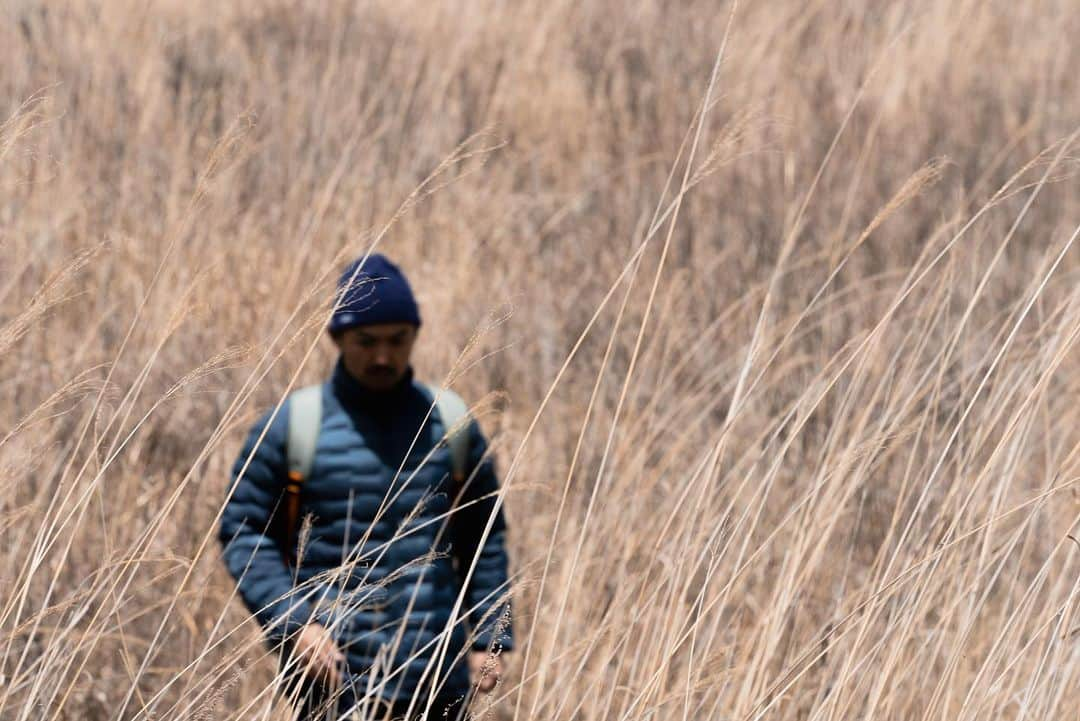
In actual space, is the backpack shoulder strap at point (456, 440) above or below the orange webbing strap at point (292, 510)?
above

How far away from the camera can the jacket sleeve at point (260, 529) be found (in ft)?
7.38

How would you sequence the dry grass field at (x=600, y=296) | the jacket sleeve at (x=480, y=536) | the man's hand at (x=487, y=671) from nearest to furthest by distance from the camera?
the man's hand at (x=487, y=671) → the dry grass field at (x=600, y=296) → the jacket sleeve at (x=480, y=536)

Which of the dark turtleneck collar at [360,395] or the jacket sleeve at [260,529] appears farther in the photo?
the dark turtleneck collar at [360,395]

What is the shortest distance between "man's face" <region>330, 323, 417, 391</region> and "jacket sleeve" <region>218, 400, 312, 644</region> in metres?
0.15

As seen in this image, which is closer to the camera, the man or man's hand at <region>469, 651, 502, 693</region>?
man's hand at <region>469, 651, 502, 693</region>

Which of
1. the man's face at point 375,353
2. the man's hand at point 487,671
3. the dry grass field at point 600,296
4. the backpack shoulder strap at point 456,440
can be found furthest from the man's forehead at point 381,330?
the man's hand at point 487,671

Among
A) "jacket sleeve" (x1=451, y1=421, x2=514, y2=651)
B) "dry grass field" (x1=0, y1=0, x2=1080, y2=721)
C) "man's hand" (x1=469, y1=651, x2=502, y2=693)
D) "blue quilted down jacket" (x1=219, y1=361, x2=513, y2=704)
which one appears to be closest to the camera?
"man's hand" (x1=469, y1=651, x2=502, y2=693)

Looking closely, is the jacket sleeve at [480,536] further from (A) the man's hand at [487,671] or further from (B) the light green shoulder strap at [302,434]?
(B) the light green shoulder strap at [302,434]

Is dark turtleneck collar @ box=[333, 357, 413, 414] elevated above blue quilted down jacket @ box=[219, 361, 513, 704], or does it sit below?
above

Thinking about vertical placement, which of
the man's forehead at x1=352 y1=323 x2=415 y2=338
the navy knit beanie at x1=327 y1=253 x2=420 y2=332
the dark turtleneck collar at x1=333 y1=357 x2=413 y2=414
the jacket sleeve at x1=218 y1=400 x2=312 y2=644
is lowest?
the jacket sleeve at x1=218 y1=400 x2=312 y2=644

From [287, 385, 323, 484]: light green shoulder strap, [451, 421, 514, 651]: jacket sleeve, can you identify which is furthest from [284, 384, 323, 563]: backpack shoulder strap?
[451, 421, 514, 651]: jacket sleeve

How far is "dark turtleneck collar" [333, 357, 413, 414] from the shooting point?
2.38 meters

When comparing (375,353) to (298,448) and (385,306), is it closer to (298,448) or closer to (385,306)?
(385,306)

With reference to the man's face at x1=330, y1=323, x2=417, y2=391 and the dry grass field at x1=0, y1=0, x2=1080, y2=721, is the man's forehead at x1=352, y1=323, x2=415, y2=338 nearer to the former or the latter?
the man's face at x1=330, y1=323, x2=417, y2=391
